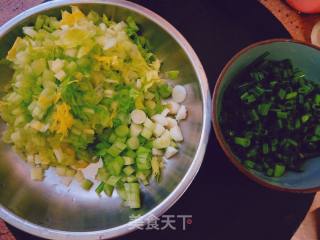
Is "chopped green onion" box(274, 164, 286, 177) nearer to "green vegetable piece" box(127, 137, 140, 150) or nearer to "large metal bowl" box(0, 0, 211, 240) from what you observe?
"large metal bowl" box(0, 0, 211, 240)

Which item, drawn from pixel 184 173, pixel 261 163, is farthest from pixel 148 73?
pixel 261 163

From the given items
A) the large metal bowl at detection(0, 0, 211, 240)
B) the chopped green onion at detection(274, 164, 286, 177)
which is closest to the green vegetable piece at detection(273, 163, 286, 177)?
the chopped green onion at detection(274, 164, 286, 177)

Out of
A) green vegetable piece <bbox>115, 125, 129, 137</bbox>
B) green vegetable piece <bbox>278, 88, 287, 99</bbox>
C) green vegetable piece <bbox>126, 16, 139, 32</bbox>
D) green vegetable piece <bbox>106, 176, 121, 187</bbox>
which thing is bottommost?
green vegetable piece <bbox>106, 176, 121, 187</bbox>

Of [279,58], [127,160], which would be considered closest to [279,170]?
[279,58]

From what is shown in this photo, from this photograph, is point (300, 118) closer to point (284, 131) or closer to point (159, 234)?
point (284, 131)

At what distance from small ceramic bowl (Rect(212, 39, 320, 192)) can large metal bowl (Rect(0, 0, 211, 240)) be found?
0.29ft

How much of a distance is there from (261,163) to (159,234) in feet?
1.20

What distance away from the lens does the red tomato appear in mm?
1284

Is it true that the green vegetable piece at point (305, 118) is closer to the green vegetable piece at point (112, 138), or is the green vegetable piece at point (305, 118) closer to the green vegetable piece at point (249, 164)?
the green vegetable piece at point (249, 164)

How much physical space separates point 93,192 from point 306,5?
95 centimetres

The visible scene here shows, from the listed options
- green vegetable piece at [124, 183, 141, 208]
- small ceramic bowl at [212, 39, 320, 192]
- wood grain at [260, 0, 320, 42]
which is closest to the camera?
small ceramic bowl at [212, 39, 320, 192]

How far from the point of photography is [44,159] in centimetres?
117

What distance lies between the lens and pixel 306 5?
51.4 inches

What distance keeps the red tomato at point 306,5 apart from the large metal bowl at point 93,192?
445 millimetres
